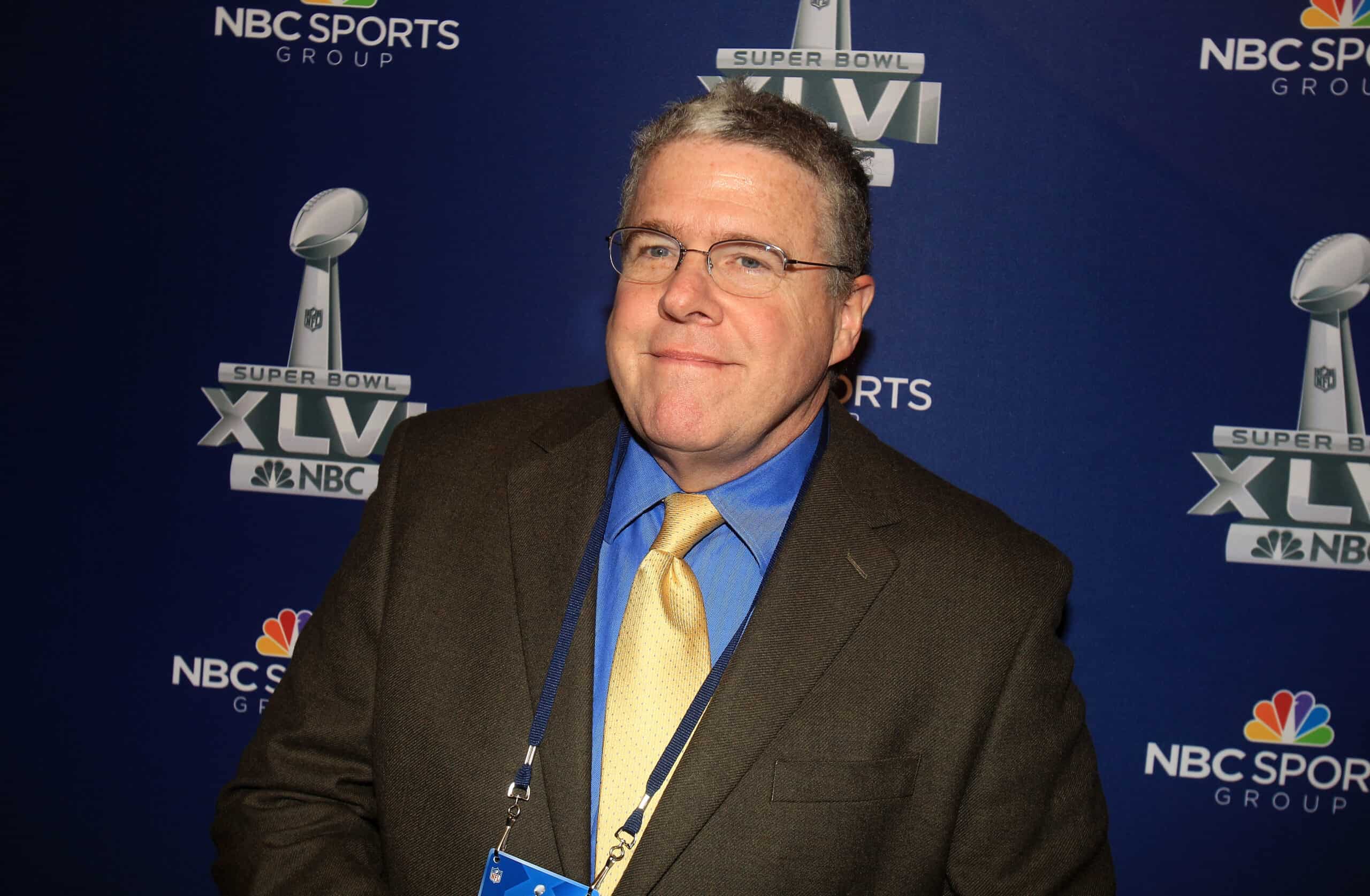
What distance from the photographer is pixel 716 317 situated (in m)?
1.48

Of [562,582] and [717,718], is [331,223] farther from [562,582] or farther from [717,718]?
[717,718]

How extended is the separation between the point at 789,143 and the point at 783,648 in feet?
2.57

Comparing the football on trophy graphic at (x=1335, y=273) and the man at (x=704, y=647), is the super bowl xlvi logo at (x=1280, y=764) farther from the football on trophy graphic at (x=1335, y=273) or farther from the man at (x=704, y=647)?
the football on trophy graphic at (x=1335, y=273)

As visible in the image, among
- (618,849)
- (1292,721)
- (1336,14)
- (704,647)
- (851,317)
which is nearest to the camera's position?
(618,849)

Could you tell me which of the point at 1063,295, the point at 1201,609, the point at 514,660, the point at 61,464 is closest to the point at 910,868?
the point at 514,660

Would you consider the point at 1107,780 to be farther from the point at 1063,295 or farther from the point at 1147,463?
the point at 1063,295

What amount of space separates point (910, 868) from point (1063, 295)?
1.24 meters

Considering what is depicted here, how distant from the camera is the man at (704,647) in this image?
148 cm

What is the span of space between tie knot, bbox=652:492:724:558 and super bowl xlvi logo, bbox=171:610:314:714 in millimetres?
1218

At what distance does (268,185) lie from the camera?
7.56 feet

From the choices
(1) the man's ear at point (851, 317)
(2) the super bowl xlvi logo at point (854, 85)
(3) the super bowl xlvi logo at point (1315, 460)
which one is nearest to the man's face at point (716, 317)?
(1) the man's ear at point (851, 317)

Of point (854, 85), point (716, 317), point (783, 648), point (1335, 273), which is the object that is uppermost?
point (854, 85)

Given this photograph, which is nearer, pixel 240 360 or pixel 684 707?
pixel 684 707

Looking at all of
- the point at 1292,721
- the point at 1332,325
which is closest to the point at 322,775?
the point at 1292,721
